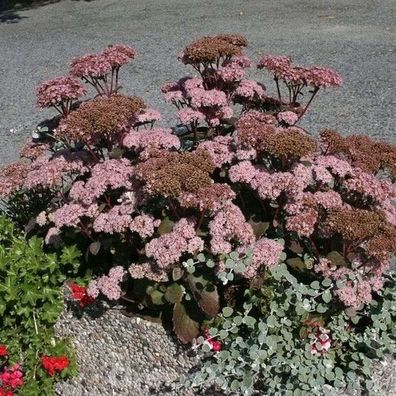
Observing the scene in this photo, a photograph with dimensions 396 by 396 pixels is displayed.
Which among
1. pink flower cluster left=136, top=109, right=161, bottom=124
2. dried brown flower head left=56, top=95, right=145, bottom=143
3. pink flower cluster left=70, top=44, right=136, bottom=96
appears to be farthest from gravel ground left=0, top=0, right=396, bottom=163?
dried brown flower head left=56, top=95, right=145, bottom=143

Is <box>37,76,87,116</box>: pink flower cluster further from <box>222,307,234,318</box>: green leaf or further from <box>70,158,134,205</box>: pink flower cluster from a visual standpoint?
<box>222,307,234,318</box>: green leaf

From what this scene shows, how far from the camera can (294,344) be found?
2414 millimetres

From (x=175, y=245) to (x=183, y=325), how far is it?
393 mm

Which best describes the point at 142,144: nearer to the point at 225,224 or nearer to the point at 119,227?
the point at 119,227

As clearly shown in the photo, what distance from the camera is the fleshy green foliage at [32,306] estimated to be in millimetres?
2807

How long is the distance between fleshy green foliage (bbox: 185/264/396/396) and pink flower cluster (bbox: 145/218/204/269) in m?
0.30

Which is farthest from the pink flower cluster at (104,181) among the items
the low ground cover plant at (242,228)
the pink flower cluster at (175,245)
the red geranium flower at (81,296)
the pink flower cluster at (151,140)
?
the red geranium flower at (81,296)

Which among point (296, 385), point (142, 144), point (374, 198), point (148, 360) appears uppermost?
point (142, 144)

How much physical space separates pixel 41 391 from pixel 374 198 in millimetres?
1785

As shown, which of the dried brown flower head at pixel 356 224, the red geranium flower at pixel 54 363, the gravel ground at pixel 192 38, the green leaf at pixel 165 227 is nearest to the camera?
the dried brown flower head at pixel 356 224

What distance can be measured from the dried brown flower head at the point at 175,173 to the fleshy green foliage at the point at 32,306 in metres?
0.76

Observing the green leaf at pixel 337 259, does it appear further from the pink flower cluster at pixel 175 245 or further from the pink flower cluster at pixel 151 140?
the pink flower cluster at pixel 151 140

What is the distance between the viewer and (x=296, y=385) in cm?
228

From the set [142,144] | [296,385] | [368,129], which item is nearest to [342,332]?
[296,385]
